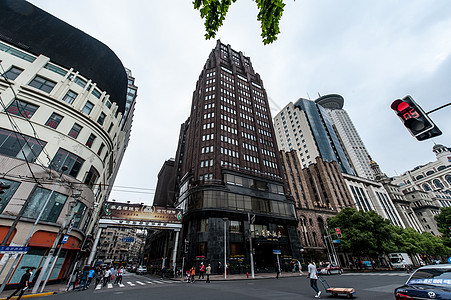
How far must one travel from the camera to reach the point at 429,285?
4.90 metres

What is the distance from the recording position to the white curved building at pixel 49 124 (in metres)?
15.2

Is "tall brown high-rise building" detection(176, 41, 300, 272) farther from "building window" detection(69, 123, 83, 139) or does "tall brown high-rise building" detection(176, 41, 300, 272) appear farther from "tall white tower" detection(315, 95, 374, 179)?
"tall white tower" detection(315, 95, 374, 179)

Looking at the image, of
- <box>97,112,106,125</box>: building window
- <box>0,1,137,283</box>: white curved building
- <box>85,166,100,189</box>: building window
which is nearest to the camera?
<box>0,1,137,283</box>: white curved building

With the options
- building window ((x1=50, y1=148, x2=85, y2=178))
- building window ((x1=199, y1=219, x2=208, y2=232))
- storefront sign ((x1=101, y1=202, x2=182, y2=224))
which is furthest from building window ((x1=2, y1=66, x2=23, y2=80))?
building window ((x1=199, y1=219, x2=208, y2=232))

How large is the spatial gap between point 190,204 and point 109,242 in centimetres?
8432

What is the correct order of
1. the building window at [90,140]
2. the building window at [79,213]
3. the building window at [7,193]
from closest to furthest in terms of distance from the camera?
the building window at [7,193] → the building window at [79,213] → the building window at [90,140]

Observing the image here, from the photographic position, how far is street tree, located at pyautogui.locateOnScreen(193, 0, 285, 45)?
430 centimetres

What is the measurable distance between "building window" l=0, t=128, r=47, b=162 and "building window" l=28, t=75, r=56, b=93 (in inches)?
260

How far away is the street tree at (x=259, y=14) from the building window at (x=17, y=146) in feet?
63.8

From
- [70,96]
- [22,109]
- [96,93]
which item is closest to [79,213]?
[22,109]

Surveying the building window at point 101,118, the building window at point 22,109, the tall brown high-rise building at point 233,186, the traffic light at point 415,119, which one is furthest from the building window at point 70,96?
the traffic light at point 415,119

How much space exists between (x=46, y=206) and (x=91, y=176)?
5935mm

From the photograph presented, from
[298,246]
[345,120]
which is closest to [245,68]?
[298,246]

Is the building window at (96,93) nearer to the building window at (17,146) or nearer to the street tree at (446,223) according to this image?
the building window at (17,146)
